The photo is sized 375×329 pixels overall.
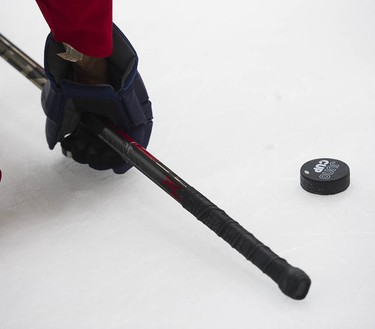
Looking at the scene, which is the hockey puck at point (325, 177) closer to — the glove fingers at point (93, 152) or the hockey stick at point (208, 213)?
the hockey stick at point (208, 213)

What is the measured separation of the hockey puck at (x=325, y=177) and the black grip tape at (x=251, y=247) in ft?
0.85

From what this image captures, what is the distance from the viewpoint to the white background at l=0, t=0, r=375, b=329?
1271 mm

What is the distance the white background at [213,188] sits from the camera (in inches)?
50.0

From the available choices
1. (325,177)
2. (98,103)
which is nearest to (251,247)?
(325,177)

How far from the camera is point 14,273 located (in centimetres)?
139

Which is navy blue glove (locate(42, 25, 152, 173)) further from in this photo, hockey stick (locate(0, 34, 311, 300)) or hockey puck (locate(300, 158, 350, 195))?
hockey puck (locate(300, 158, 350, 195))

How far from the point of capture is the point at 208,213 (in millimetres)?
1366

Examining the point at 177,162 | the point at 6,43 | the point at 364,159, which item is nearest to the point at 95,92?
the point at 177,162

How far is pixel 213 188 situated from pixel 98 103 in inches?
11.2

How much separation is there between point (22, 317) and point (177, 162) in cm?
59

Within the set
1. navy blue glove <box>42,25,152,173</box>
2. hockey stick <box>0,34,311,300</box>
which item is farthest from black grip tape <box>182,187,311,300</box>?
navy blue glove <box>42,25,152,173</box>

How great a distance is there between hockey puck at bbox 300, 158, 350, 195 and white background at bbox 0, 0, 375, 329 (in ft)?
0.07

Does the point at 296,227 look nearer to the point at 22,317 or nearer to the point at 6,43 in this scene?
the point at 22,317

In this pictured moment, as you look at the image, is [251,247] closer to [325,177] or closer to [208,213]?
[208,213]
